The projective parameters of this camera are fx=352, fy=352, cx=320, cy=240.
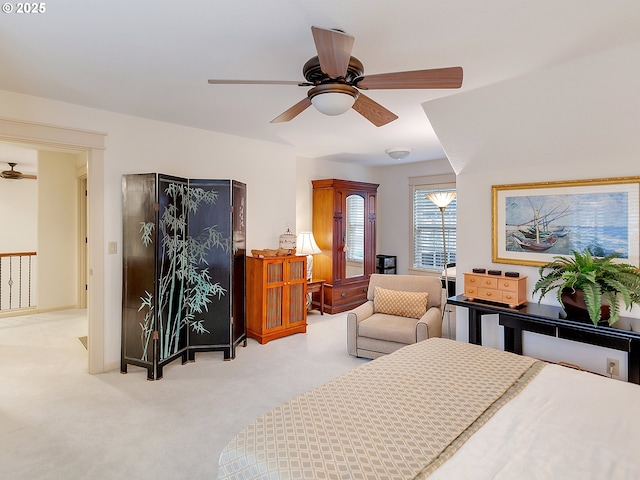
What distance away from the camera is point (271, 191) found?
15.7 feet

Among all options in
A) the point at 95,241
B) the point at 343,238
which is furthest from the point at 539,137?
the point at 95,241

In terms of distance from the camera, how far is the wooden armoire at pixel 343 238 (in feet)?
18.1

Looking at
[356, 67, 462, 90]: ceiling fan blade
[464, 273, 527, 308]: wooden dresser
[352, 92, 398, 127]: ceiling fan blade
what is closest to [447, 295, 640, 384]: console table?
[464, 273, 527, 308]: wooden dresser

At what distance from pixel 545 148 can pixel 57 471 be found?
4.03m

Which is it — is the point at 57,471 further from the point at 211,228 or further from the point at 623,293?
the point at 623,293

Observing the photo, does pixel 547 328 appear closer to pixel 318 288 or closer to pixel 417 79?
pixel 417 79

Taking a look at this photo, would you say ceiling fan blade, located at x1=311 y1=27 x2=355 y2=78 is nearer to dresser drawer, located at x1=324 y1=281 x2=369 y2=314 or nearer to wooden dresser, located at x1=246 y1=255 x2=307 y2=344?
wooden dresser, located at x1=246 y1=255 x2=307 y2=344

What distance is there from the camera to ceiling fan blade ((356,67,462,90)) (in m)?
1.80

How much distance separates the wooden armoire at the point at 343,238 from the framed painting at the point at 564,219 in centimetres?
263

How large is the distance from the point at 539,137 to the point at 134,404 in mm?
3846

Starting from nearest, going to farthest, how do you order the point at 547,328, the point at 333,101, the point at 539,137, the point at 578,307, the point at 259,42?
the point at 333,101 → the point at 259,42 → the point at 578,307 → the point at 547,328 → the point at 539,137

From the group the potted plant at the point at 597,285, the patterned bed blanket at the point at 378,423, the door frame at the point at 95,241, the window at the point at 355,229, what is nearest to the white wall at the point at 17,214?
the door frame at the point at 95,241

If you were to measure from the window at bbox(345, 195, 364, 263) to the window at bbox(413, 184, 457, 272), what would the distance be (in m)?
1.08

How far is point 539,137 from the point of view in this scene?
9.20ft
